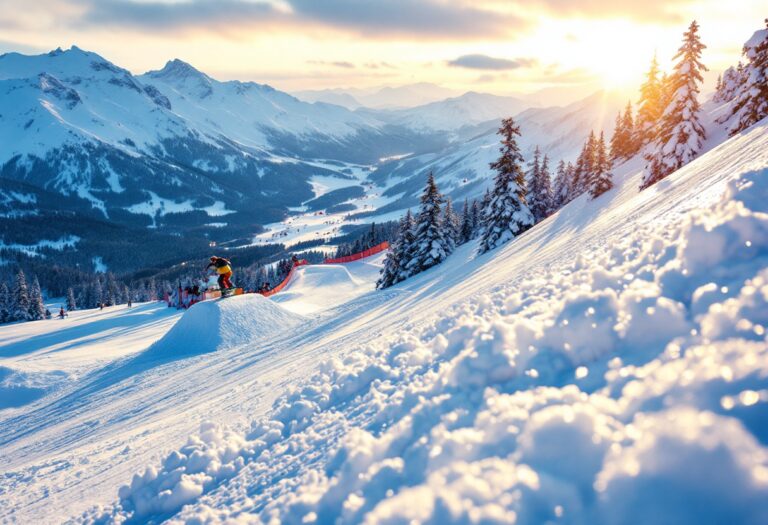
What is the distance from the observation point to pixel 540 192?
4734cm

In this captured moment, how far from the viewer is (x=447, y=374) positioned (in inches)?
205

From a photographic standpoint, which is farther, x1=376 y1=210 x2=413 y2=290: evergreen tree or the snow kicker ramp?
x1=376 y1=210 x2=413 y2=290: evergreen tree

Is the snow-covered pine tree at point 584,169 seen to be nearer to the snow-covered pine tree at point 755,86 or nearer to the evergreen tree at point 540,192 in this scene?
the evergreen tree at point 540,192

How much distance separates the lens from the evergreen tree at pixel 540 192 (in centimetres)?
4641

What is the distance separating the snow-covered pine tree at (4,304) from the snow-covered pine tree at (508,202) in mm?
74718

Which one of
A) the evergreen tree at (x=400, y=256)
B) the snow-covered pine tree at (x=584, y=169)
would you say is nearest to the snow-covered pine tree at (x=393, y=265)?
the evergreen tree at (x=400, y=256)

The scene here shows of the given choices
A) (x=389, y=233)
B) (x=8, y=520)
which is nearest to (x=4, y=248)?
(x=389, y=233)

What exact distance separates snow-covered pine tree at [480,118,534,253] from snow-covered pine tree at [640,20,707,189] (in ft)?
26.2

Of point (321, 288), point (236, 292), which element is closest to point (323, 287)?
point (321, 288)

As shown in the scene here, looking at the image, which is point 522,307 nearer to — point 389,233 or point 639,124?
point 639,124

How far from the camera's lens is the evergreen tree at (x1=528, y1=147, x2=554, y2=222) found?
46406mm

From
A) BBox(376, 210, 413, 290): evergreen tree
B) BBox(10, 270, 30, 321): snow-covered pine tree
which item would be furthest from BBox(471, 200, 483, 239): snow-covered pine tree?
BBox(10, 270, 30, 321): snow-covered pine tree

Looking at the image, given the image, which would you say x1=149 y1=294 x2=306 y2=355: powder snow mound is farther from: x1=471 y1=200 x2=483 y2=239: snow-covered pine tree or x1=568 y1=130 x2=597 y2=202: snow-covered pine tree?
x1=471 y1=200 x2=483 y2=239: snow-covered pine tree

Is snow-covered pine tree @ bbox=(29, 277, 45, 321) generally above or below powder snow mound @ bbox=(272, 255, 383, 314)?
above
